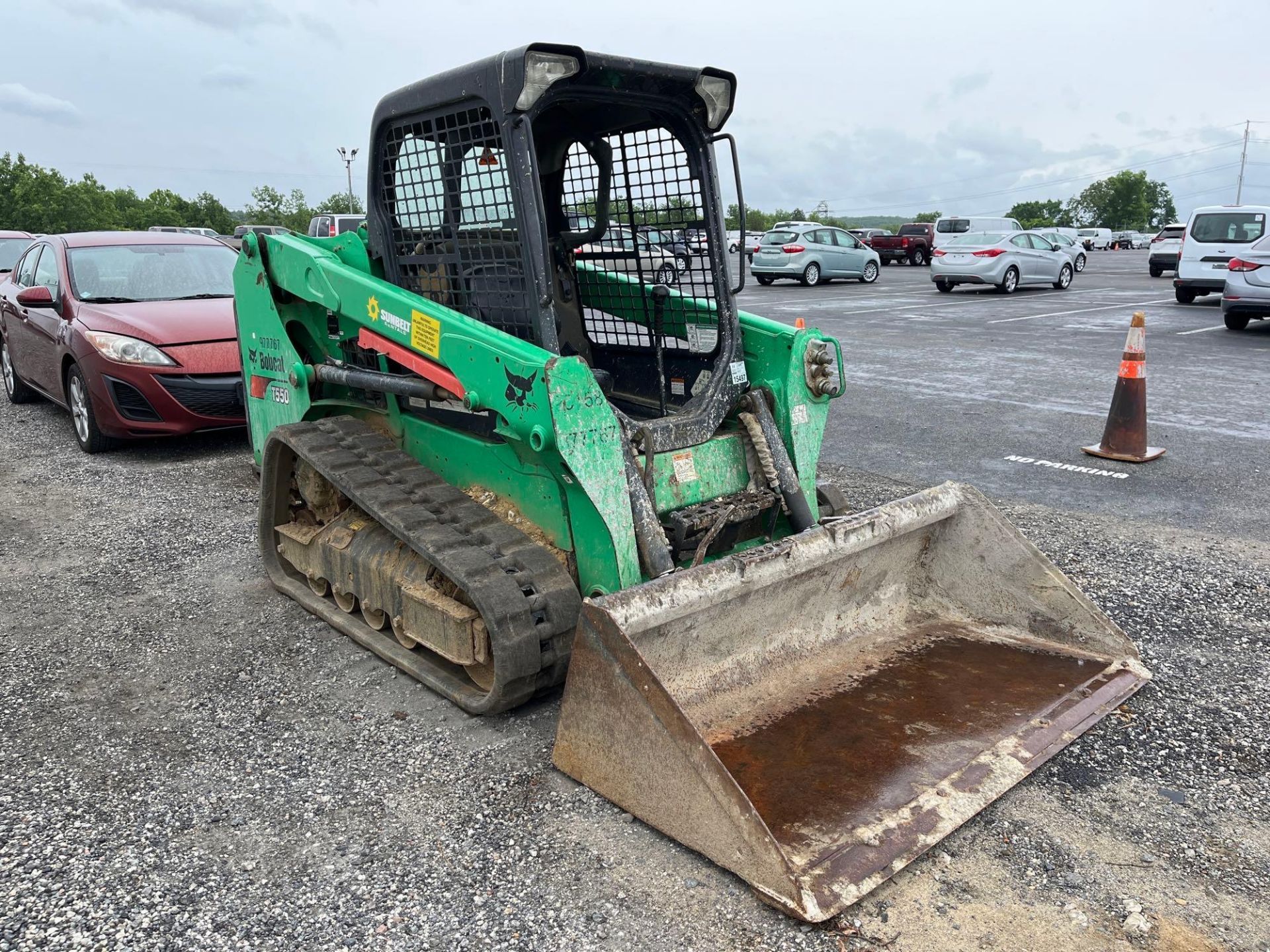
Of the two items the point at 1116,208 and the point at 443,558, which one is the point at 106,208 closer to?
the point at 443,558

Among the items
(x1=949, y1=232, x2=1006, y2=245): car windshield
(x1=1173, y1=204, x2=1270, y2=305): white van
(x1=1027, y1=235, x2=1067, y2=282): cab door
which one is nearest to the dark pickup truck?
(x1=1027, y1=235, x2=1067, y2=282): cab door

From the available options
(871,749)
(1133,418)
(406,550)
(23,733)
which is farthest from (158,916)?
(1133,418)

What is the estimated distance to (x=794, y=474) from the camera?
4.25 meters

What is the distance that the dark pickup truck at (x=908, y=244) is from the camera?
1427 inches

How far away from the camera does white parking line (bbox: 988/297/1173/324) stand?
1691 cm

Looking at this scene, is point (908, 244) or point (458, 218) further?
point (908, 244)

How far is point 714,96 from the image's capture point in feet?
13.6

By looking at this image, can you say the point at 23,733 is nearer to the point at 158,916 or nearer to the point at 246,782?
the point at 246,782

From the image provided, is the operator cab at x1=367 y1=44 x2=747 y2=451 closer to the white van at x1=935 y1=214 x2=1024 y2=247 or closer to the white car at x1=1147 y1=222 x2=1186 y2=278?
the white van at x1=935 y1=214 x2=1024 y2=247

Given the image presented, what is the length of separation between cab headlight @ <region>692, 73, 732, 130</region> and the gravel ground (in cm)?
249

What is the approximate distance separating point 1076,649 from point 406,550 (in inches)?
105

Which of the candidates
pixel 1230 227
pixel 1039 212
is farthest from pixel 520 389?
pixel 1039 212

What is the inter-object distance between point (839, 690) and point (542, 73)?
8.04ft

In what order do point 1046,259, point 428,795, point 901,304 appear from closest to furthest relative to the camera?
point 428,795 → point 901,304 → point 1046,259
